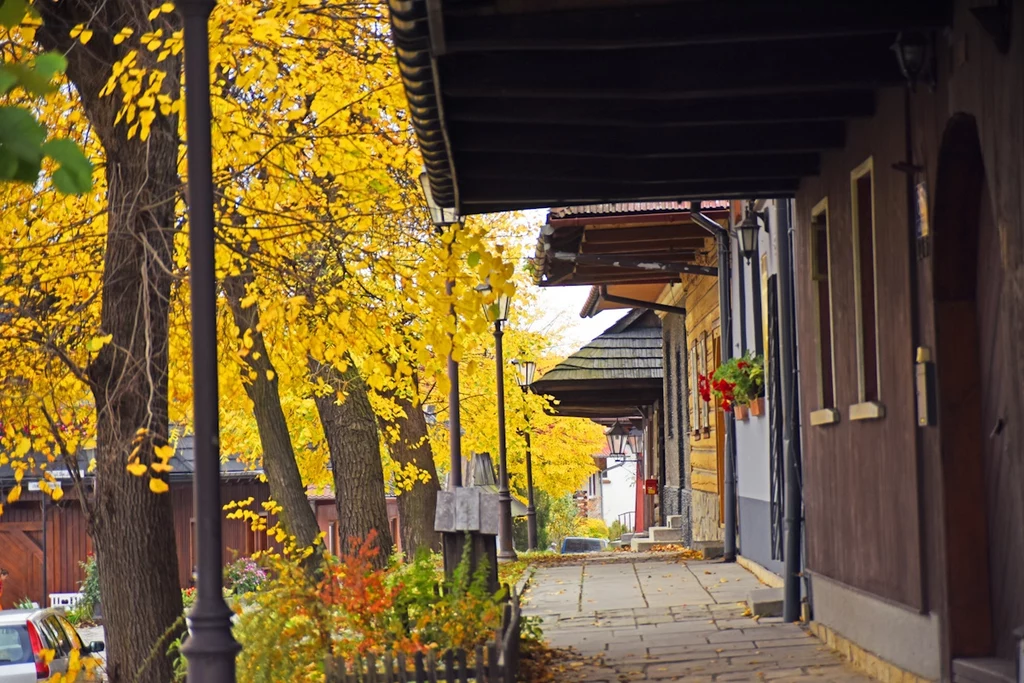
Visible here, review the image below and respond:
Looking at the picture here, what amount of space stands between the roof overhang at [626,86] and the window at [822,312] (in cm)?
71

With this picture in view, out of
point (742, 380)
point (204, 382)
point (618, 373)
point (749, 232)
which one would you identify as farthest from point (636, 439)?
point (204, 382)

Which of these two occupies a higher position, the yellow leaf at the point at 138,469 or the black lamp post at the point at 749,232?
the black lamp post at the point at 749,232

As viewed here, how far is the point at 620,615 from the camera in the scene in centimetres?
1363

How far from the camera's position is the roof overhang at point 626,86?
702 cm

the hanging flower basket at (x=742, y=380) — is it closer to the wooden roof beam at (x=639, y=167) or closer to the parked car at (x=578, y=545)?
the wooden roof beam at (x=639, y=167)

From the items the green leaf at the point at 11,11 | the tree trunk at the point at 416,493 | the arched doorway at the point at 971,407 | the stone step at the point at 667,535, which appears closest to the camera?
the green leaf at the point at 11,11

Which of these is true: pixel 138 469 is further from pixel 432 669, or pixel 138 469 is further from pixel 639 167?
pixel 639 167

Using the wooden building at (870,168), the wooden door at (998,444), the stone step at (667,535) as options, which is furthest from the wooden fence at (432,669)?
the stone step at (667,535)

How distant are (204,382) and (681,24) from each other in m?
3.24

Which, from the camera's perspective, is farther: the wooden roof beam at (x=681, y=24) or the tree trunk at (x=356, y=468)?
the tree trunk at (x=356, y=468)

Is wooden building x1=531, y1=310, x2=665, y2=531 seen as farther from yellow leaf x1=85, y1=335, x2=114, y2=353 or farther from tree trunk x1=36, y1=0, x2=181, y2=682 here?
yellow leaf x1=85, y1=335, x2=114, y2=353

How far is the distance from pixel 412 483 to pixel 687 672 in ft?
43.6

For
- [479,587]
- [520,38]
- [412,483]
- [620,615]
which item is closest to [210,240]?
[520,38]

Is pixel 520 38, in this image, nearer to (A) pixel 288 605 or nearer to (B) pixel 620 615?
(A) pixel 288 605
